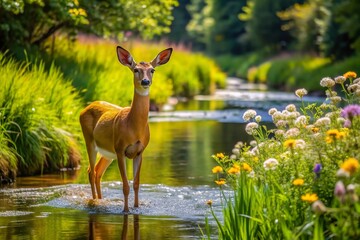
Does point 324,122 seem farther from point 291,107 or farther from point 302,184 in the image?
point 291,107

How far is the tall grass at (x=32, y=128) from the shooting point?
16.1 meters

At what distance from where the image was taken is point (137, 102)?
499 inches

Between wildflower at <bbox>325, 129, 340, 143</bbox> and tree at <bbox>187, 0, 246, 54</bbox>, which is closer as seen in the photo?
wildflower at <bbox>325, 129, 340, 143</bbox>

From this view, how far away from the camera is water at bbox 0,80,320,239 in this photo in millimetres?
11234

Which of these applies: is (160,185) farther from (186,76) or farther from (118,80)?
(186,76)

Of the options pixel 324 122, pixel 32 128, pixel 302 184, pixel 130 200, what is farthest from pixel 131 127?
pixel 302 184

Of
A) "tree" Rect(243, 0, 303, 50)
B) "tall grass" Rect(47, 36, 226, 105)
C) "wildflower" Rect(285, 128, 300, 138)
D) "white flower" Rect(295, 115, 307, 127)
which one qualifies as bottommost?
"wildflower" Rect(285, 128, 300, 138)

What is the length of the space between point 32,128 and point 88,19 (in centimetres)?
891

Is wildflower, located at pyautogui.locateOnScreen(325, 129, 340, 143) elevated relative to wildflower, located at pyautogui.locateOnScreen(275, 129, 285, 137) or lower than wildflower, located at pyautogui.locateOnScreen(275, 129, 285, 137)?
lower

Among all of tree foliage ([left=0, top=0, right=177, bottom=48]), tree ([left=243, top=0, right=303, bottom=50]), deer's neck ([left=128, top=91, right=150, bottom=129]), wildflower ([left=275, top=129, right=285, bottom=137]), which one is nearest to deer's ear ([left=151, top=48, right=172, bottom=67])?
deer's neck ([left=128, top=91, right=150, bottom=129])

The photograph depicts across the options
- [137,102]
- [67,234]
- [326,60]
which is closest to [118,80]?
[137,102]

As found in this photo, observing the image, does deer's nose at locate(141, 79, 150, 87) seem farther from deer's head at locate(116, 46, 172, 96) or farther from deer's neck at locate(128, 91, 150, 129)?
deer's neck at locate(128, 91, 150, 129)

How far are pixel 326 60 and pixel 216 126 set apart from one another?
22.4 metres

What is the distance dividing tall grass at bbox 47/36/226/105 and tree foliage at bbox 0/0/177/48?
76 centimetres
